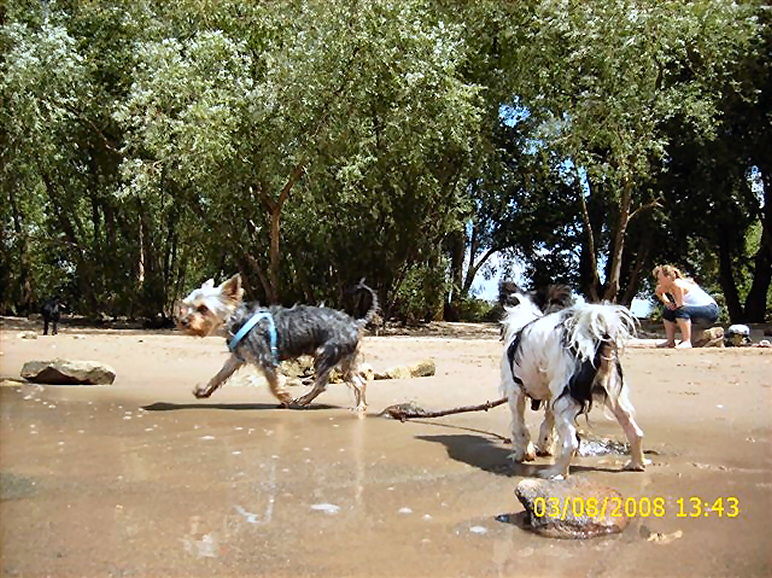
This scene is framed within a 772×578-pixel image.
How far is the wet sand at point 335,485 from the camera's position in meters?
3.62

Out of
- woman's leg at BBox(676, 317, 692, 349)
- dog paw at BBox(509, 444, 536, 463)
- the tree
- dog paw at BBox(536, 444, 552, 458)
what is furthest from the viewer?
the tree

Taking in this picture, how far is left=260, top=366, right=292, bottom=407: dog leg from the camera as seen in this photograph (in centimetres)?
809

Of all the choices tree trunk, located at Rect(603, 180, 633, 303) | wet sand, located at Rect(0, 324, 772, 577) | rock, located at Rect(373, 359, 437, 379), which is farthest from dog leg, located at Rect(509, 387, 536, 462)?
tree trunk, located at Rect(603, 180, 633, 303)

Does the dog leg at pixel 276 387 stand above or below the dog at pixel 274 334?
below

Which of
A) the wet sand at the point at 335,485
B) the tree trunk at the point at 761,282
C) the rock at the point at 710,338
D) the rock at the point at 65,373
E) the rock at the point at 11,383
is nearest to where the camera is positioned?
the wet sand at the point at 335,485

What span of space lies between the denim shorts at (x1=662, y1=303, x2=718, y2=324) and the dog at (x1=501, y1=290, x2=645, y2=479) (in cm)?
775

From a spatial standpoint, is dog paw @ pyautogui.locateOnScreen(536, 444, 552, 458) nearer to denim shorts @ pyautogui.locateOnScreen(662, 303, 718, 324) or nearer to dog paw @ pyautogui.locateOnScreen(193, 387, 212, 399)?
dog paw @ pyautogui.locateOnScreen(193, 387, 212, 399)

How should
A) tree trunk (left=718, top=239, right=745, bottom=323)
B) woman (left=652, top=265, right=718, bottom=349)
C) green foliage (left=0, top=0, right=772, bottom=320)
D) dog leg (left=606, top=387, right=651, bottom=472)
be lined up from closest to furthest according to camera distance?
dog leg (left=606, top=387, right=651, bottom=472)
woman (left=652, top=265, right=718, bottom=349)
green foliage (left=0, top=0, right=772, bottom=320)
tree trunk (left=718, top=239, right=745, bottom=323)

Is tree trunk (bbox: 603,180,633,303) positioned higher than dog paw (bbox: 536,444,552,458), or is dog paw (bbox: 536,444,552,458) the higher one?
tree trunk (bbox: 603,180,633,303)

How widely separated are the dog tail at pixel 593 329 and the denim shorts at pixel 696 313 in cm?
818

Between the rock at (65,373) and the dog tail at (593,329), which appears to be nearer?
the dog tail at (593,329)

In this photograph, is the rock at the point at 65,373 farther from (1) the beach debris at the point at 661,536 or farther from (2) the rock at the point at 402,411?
(1) the beach debris at the point at 661,536

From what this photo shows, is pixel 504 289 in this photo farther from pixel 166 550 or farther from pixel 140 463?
pixel 166 550

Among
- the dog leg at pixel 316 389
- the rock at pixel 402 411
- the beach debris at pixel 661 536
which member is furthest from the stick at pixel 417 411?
the beach debris at pixel 661 536
